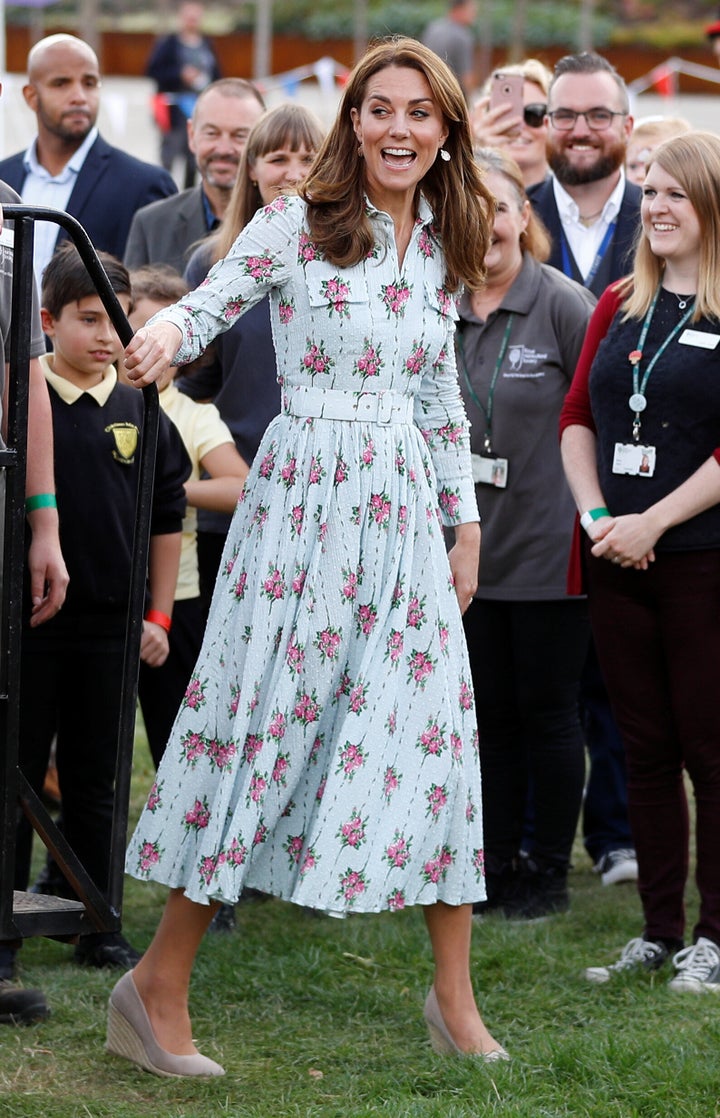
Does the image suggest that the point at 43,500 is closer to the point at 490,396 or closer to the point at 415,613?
the point at 415,613

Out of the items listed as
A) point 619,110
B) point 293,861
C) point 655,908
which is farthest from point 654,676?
point 619,110

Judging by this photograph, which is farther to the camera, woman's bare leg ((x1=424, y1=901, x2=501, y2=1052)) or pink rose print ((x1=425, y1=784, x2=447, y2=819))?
woman's bare leg ((x1=424, y1=901, x2=501, y2=1052))

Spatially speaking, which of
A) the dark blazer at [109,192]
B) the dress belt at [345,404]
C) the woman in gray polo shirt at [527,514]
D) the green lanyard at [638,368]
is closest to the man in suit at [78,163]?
the dark blazer at [109,192]

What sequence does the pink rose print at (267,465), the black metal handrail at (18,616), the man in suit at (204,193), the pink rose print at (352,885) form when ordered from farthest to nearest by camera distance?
the man in suit at (204,193)
the pink rose print at (267,465)
the pink rose print at (352,885)
the black metal handrail at (18,616)

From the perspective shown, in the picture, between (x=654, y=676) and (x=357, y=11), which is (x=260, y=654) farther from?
(x=357, y=11)

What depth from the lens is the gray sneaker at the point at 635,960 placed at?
464cm

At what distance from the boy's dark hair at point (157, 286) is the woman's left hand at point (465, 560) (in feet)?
5.24

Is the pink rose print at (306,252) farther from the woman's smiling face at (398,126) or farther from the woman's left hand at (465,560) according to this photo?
the woman's left hand at (465,560)

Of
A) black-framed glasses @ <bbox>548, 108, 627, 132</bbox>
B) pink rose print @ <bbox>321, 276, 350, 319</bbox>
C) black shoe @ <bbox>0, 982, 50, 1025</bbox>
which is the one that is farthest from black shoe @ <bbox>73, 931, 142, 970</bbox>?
black-framed glasses @ <bbox>548, 108, 627, 132</bbox>

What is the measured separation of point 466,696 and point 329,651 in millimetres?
352

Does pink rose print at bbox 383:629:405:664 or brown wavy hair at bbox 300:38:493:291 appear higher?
brown wavy hair at bbox 300:38:493:291

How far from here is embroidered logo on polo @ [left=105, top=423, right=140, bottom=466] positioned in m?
4.58

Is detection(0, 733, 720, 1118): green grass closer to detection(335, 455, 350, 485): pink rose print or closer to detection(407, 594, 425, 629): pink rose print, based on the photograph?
detection(407, 594, 425, 629): pink rose print

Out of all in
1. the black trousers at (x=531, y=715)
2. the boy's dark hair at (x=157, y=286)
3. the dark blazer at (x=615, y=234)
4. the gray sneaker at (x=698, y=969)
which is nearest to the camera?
the gray sneaker at (x=698, y=969)
